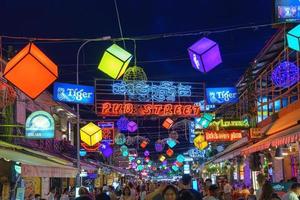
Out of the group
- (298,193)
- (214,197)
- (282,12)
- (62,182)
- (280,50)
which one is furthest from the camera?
(62,182)

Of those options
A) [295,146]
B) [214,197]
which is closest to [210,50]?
[214,197]

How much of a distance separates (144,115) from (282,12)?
14.5 metres

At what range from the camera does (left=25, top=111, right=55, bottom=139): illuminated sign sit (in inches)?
Answer: 798

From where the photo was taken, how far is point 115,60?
13.7 meters

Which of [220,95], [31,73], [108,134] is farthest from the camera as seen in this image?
[108,134]

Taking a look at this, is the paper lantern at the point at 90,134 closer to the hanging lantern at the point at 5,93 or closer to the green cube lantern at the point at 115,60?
the hanging lantern at the point at 5,93

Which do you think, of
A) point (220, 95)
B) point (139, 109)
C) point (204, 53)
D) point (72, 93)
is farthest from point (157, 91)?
point (204, 53)

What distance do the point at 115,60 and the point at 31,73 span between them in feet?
10.2

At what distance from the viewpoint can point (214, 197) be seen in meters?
11.1

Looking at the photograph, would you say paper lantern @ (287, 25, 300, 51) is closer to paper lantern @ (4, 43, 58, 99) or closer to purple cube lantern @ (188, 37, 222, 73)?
purple cube lantern @ (188, 37, 222, 73)

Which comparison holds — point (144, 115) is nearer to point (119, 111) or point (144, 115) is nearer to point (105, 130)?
point (119, 111)

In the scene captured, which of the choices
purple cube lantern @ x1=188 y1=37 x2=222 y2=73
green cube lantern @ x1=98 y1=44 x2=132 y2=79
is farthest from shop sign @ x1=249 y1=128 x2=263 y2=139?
green cube lantern @ x1=98 y1=44 x2=132 y2=79

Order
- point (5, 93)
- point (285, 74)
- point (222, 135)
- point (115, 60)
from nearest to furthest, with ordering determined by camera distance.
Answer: point (115, 60) < point (285, 74) < point (5, 93) < point (222, 135)

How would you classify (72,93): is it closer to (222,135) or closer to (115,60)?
(222,135)
